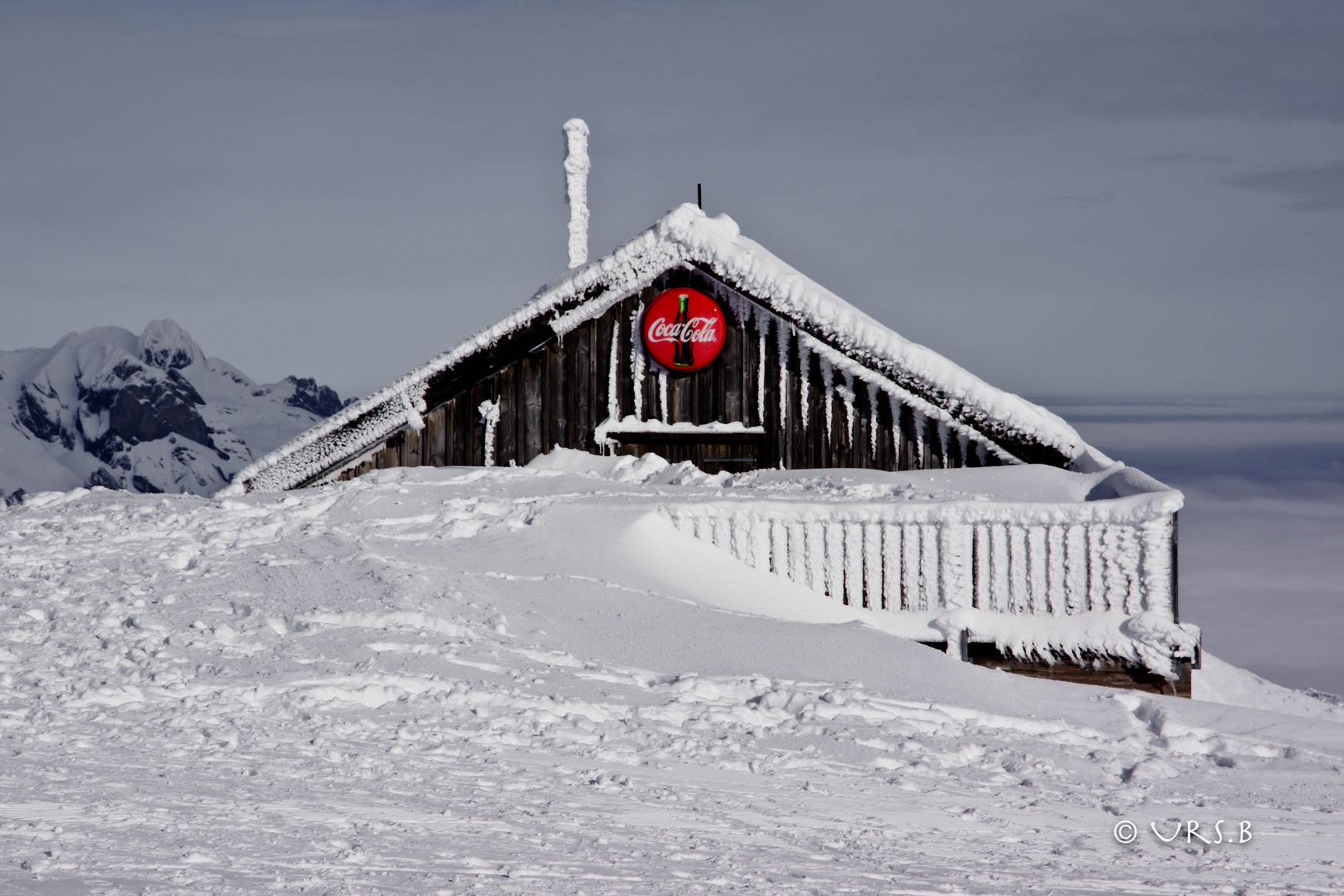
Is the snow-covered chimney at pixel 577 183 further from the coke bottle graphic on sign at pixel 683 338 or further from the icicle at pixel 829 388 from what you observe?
the icicle at pixel 829 388

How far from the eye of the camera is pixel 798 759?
583 centimetres

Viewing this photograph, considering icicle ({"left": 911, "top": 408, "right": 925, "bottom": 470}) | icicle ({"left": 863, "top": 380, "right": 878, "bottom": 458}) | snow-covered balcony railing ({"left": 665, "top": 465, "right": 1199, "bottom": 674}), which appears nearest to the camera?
snow-covered balcony railing ({"left": 665, "top": 465, "right": 1199, "bottom": 674})

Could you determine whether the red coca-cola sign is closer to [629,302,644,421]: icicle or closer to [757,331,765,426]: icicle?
[629,302,644,421]: icicle

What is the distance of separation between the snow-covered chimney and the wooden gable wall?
11.3 ft

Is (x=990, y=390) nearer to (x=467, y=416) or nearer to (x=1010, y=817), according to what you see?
(x=467, y=416)

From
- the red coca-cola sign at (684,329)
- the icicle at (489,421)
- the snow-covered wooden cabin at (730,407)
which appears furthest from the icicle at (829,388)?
the icicle at (489,421)

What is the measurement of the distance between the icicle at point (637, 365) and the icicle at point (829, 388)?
6.51 ft

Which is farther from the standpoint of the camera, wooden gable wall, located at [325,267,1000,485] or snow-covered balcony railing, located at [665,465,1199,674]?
wooden gable wall, located at [325,267,1000,485]

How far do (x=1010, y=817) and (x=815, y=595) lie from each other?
4.14m

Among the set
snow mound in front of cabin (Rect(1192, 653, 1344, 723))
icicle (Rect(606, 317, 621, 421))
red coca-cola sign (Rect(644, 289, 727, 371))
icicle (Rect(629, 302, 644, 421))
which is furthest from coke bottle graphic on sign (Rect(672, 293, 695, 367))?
snow mound in front of cabin (Rect(1192, 653, 1344, 723))

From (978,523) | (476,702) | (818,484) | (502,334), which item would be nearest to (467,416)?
(502,334)

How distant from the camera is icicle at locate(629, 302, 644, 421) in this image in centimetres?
1276

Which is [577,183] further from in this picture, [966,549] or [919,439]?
[966,549]

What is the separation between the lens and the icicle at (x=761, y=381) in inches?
493
